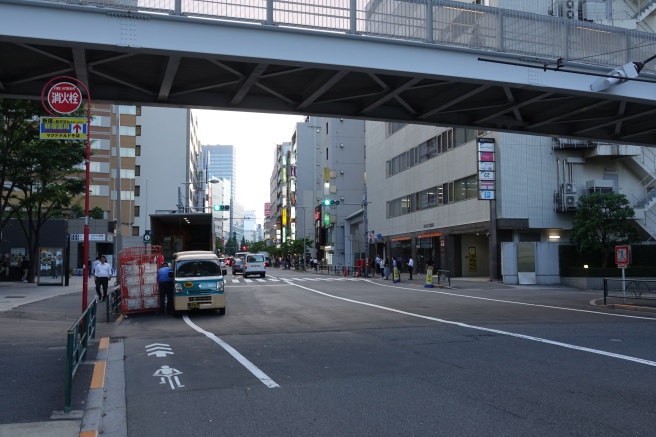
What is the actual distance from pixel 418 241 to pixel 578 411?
4726 cm

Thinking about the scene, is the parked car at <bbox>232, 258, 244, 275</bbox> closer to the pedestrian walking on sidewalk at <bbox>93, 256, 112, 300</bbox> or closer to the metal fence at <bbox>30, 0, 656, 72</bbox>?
the pedestrian walking on sidewalk at <bbox>93, 256, 112, 300</bbox>

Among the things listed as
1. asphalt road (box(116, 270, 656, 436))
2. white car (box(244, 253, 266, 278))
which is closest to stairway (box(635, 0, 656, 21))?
asphalt road (box(116, 270, 656, 436))

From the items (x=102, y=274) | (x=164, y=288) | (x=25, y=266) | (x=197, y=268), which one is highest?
(x=197, y=268)

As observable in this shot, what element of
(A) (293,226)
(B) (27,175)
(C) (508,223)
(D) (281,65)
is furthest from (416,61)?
(A) (293,226)

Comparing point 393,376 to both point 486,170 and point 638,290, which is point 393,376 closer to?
point 638,290

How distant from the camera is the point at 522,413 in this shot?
7.12m

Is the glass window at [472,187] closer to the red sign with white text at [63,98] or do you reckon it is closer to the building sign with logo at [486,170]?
the building sign with logo at [486,170]

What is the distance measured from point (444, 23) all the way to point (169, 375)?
10.9 m

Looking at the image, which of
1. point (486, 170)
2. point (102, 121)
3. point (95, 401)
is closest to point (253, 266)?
point (486, 170)

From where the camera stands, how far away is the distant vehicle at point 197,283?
19.4 meters

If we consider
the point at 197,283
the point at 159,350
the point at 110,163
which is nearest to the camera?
the point at 159,350

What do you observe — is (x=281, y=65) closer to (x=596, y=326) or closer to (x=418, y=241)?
(x=596, y=326)

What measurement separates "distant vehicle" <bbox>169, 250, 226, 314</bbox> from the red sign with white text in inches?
322

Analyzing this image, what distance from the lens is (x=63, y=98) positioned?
12.5 meters
